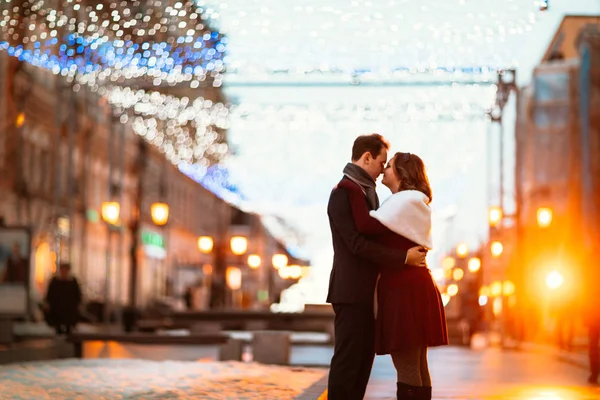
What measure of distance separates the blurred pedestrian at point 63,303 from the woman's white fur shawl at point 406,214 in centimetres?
1941

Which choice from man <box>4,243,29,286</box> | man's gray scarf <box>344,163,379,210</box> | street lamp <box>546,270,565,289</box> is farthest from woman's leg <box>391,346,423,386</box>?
street lamp <box>546,270,565,289</box>

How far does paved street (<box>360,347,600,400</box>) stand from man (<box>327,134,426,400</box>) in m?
5.20

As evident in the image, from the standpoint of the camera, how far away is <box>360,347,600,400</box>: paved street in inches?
567

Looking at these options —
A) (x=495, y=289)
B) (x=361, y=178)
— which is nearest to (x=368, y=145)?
(x=361, y=178)

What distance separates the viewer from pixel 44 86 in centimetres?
5078

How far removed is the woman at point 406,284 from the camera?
827 cm

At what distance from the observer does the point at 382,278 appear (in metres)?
Answer: 8.46

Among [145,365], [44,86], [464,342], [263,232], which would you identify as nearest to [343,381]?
[145,365]

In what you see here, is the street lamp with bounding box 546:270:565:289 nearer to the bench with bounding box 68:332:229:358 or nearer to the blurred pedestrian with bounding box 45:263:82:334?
the bench with bounding box 68:332:229:358

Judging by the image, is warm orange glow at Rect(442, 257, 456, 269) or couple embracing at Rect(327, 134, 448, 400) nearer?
couple embracing at Rect(327, 134, 448, 400)

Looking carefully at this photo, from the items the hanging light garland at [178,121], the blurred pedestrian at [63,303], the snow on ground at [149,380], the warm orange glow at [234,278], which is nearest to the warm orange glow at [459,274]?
the warm orange glow at [234,278]

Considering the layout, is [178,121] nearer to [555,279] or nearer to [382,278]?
[555,279]

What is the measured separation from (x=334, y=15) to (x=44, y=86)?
27.7 metres

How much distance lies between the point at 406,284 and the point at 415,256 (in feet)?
0.70
